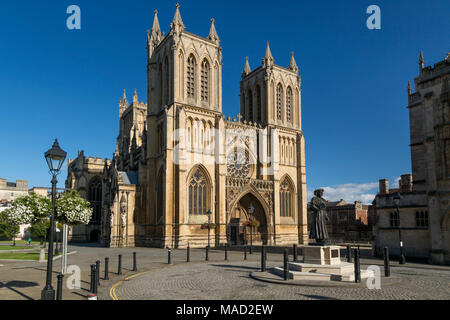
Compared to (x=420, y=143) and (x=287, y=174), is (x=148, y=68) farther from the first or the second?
(x=420, y=143)

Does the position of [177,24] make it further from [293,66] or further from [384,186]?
[384,186]

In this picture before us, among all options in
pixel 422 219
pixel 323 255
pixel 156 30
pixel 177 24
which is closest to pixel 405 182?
pixel 422 219

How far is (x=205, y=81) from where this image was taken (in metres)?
44.0

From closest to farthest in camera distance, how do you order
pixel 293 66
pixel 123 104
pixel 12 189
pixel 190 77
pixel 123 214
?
pixel 123 214 < pixel 190 77 < pixel 293 66 < pixel 123 104 < pixel 12 189

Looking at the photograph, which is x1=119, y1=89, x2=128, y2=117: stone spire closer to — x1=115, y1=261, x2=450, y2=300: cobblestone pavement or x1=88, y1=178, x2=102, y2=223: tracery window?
x1=88, y1=178, x2=102, y2=223: tracery window

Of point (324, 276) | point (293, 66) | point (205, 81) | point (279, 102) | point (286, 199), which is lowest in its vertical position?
point (324, 276)

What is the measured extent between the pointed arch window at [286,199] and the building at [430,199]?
836 inches

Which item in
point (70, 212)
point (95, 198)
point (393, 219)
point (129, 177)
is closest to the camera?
point (70, 212)

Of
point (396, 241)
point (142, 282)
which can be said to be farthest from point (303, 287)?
point (396, 241)

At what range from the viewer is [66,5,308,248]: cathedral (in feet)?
129

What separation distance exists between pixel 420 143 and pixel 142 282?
27793 millimetres

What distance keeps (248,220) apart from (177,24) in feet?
82.6

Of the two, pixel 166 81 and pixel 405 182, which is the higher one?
pixel 166 81
